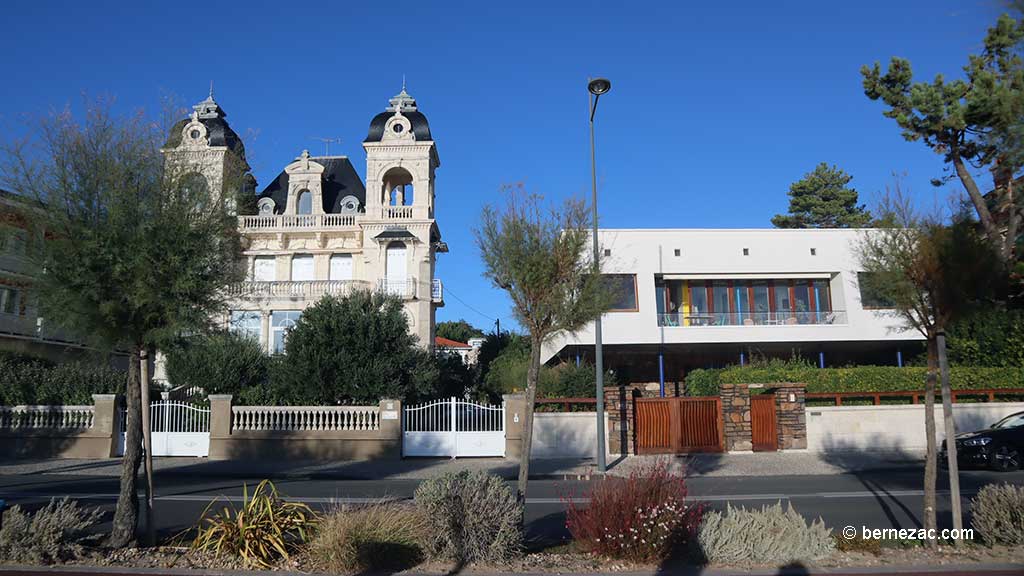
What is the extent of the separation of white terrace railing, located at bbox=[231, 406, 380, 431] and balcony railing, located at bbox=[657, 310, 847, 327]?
47.5 feet

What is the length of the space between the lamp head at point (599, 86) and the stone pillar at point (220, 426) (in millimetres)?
12982

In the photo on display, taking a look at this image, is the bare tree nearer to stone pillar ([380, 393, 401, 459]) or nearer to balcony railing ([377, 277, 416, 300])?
stone pillar ([380, 393, 401, 459])

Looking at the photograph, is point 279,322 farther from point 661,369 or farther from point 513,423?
point 661,369

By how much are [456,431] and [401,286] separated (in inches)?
540

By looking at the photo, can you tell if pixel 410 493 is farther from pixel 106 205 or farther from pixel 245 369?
pixel 245 369

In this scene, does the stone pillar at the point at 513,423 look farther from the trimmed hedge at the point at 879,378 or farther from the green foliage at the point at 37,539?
the green foliage at the point at 37,539

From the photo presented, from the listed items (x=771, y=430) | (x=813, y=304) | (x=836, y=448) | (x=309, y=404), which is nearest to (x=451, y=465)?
(x=309, y=404)

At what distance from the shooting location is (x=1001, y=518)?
7.15 metres

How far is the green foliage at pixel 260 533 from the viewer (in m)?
6.73

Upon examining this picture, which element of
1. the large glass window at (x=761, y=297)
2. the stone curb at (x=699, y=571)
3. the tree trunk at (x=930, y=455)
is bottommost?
the stone curb at (x=699, y=571)

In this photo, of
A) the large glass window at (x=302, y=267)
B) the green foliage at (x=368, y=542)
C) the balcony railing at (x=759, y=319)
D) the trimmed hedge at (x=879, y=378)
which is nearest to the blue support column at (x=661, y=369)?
the balcony railing at (x=759, y=319)

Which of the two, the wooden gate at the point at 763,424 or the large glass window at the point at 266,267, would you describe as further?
the large glass window at the point at 266,267

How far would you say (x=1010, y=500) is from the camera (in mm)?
7242

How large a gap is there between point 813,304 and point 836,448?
12.1 metres
